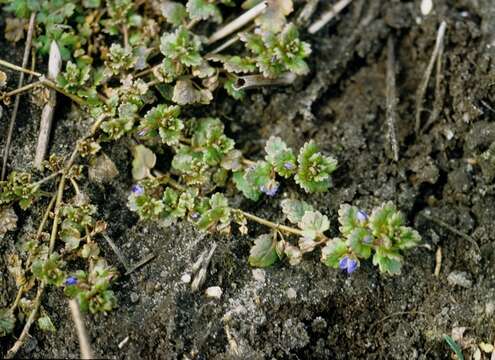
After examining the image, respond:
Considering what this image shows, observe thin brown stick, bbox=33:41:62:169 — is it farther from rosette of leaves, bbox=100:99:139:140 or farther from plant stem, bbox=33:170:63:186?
rosette of leaves, bbox=100:99:139:140

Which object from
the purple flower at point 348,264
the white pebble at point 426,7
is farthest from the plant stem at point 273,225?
the white pebble at point 426,7

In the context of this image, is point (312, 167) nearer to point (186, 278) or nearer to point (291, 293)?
point (291, 293)

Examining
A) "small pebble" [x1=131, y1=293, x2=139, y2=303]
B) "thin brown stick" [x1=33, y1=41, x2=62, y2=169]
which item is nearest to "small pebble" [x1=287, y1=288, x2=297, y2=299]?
"small pebble" [x1=131, y1=293, x2=139, y2=303]

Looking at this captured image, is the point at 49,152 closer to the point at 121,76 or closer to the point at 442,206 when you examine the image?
the point at 121,76

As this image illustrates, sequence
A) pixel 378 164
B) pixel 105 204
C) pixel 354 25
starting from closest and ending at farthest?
pixel 105 204 < pixel 378 164 < pixel 354 25

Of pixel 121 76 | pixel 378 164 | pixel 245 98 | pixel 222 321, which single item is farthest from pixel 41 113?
pixel 378 164

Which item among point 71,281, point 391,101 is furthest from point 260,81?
point 71,281
